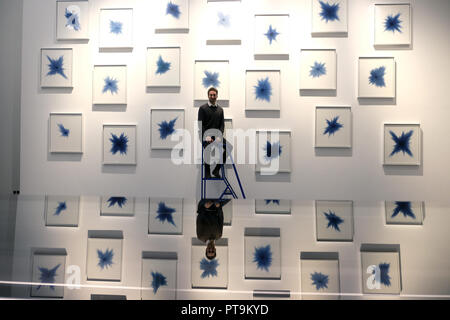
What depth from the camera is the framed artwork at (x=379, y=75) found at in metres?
4.79

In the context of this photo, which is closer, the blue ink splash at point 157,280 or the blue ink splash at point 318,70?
the blue ink splash at point 157,280

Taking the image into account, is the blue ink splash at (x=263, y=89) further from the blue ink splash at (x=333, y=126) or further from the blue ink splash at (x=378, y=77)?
the blue ink splash at (x=378, y=77)

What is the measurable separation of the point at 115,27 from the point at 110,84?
2.49 ft

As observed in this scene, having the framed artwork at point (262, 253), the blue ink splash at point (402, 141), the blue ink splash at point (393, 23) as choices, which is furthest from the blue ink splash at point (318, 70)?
the framed artwork at point (262, 253)

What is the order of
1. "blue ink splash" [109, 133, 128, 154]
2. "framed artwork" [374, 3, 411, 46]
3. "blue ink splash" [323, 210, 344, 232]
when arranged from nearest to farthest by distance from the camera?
1. "blue ink splash" [323, 210, 344, 232]
2. "framed artwork" [374, 3, 411, 46]
3. "blue ink splash" [109, 133, 128, 154]

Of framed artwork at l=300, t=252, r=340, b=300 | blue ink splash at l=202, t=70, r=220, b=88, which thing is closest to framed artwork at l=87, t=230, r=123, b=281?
framed artwork at l=300, t=252, r=340, b=300

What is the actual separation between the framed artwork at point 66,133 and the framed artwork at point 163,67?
1.15 m

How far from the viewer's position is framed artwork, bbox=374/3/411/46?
4.77 meters

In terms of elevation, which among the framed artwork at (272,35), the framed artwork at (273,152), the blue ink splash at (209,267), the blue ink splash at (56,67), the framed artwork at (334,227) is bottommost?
the blue ink splash at (209,267)

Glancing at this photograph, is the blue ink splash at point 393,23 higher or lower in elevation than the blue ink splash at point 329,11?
lower

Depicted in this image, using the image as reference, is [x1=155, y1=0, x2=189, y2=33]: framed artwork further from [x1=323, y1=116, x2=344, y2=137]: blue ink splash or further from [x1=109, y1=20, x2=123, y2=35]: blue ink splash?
[x1=323, y1=116, x2=344, y2=137]: blue ink splash
